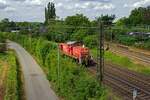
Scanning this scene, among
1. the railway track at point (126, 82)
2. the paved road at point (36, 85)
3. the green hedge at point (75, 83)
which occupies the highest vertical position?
the green hedge at point (75, 83)

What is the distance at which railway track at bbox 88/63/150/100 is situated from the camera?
35688 mm

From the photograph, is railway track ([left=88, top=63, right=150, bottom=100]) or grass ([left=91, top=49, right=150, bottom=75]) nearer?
railway track ([left=88, top=63, right=150, bottom=100])

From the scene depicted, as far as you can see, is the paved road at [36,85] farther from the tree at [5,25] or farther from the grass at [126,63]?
the tree at [5,25]

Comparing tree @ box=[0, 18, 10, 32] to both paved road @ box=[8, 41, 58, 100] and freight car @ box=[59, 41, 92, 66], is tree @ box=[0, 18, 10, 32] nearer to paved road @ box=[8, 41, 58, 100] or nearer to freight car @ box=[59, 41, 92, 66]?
paved road @ box=[8, 41, 58, 100]

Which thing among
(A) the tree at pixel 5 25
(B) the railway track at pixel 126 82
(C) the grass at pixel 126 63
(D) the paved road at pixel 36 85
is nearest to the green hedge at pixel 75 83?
(D) the paved road at pixel 36 85

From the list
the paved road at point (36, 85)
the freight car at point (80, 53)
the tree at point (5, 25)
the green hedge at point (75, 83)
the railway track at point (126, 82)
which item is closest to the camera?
the green hedge at point (75, 83)

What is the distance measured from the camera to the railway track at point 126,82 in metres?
35.7

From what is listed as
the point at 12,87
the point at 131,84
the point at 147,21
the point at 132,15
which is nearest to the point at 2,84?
the point at 12,87

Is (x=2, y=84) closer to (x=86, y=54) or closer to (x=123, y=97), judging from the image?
(x=86, y=54)

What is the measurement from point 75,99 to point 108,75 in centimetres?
1692

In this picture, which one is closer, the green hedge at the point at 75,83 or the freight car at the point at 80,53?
the green hedge at the point at 75,83

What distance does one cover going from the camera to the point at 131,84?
40.1 m

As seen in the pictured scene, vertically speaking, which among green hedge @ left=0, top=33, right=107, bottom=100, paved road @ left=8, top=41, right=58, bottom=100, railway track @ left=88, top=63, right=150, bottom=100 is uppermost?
green hedge @ left=0, top=33, right=107, bottom=100

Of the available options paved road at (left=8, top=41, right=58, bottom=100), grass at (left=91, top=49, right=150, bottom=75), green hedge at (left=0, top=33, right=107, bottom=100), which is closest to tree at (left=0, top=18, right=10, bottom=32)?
paved road at (left=8, top=41, right=58, bottom=100)
